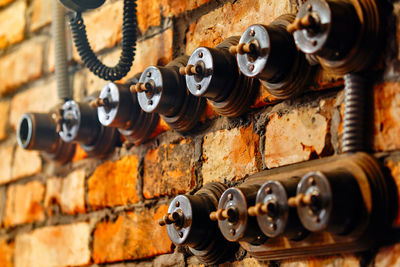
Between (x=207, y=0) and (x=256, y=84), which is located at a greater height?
(x=207, y=0)

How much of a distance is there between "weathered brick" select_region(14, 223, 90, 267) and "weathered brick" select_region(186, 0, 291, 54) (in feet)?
1.81

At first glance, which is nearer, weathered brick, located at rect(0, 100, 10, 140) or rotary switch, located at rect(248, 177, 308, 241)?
rotary switch, located at rect(248, 177, 308, 241)

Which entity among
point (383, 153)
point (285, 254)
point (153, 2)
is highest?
point (153, 2)

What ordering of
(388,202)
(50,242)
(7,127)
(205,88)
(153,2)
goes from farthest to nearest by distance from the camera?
1. (7,127)
2. (50,242)
3. (153,2)
4. (205,88)
5. (388,202)

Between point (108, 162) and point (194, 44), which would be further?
point (108, 162)

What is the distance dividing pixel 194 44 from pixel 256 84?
9.1 inches

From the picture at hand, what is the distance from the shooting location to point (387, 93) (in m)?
0.75

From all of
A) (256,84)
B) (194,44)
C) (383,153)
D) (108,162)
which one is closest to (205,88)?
(256,84)

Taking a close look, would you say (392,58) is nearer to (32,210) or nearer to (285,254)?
(285,254)

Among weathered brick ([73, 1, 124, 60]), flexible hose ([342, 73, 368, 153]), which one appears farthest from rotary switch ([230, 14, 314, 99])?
weathered brick ([73, 1, 124, 60])

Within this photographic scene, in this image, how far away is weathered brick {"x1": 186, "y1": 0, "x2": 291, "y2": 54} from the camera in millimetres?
978

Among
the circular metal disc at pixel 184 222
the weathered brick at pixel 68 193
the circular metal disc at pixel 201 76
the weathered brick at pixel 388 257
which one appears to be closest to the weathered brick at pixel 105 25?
the weathered brick at pixel 68 193

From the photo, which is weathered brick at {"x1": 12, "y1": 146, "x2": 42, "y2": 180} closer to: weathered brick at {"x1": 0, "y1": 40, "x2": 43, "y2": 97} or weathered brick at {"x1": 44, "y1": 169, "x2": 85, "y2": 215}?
weathered brick at {"x1": 44, "y1": 169, "x2": 85, "y2": 215}

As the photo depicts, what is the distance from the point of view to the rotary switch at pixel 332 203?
2.34 ft
